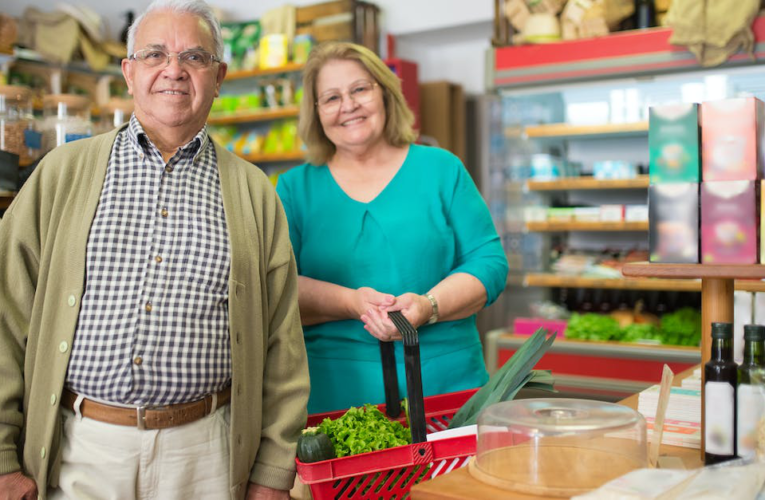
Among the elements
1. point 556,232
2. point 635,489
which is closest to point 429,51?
point 556,232

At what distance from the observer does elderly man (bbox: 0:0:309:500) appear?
1774 mm

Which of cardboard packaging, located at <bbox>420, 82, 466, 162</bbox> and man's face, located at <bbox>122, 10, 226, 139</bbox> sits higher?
cardboard packaging, located at <bbox>420, 82, 466, 162</bbox>

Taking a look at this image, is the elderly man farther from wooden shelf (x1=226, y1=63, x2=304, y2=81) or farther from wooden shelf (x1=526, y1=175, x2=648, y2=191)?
wooden shelf (x1=226, y1=63, x2=304, y2=81)

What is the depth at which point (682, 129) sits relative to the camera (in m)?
1.76

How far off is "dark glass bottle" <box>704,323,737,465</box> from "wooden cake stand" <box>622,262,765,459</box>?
0.31 feet

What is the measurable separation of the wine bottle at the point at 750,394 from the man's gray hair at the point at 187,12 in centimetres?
135

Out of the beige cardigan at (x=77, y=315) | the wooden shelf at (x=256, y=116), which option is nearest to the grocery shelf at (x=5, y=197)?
the beige cardigan at (x=77, y=315)

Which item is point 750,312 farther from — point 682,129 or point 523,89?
point 523,89

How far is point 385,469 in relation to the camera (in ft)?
5.39

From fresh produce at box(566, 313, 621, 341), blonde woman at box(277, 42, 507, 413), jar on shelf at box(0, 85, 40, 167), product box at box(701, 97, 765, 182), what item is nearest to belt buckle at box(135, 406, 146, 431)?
blonde woman at box(277, 42, 507, 413)

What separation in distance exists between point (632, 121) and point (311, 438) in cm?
401

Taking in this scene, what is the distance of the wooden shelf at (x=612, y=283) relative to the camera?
15.9 ft

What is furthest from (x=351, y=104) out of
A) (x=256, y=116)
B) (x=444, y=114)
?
(x=256, y=116)

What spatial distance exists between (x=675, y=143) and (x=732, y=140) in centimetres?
11
